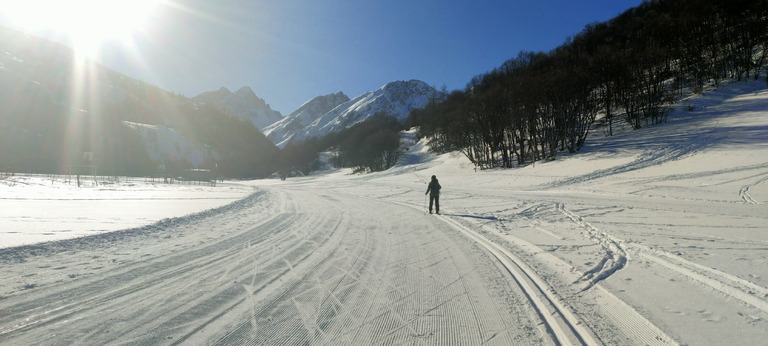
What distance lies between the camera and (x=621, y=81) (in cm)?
3375

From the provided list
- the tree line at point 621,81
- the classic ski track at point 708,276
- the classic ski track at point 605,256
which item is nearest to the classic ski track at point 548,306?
the classic ski track at point 605,256

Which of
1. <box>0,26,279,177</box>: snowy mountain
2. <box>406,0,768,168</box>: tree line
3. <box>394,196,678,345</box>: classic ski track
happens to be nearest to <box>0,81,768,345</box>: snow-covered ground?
<box>394,196,678,345</box>: classic ski track

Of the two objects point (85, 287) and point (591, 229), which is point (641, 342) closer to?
point (591, 229)

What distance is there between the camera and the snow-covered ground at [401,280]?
3404 mm

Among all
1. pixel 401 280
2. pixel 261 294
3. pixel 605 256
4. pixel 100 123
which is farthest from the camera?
pixel 100 123

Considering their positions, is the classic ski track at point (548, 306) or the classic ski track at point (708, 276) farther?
the classic ski track at point (708, 276)

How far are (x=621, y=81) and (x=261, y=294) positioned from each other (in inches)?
1629

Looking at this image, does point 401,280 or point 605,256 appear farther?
point 605,256

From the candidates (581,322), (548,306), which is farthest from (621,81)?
(581,322)

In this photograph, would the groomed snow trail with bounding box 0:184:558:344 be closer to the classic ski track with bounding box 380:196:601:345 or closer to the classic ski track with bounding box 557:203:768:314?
the classic ski track with bounding box 380:196:601:345

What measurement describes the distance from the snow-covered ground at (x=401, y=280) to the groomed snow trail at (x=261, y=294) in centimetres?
2

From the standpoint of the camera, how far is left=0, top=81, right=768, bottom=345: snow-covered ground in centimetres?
340

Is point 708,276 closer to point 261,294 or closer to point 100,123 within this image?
point 261,294

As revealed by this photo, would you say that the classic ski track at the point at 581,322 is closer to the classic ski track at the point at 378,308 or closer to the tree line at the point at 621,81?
the classic ski track at the point at 378,308
